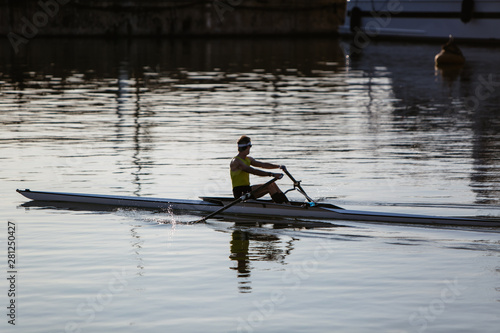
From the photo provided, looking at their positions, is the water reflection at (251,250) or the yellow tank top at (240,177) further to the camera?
the yellow tank top at (240,177)

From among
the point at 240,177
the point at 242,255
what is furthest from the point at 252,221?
the point at 242,255

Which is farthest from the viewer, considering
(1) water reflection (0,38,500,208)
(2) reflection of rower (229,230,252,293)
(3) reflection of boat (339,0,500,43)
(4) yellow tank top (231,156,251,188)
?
(3) reflection of boat (339,0,500,43)

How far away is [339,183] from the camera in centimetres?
1524

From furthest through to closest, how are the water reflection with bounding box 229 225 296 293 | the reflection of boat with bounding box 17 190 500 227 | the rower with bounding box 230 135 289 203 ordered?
the rower with bounding box 230 135 289 203
the reflection of boat with bounding box 17 190 500 227
the water reflection with bounding box 229 225 296 293

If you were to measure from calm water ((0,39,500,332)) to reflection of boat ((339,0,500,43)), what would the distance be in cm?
1846

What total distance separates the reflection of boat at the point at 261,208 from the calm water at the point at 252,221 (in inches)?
7.6

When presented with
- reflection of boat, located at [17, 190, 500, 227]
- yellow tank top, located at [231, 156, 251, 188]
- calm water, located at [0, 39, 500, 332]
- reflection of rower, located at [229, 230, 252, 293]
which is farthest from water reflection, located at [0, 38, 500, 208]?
reflection of rower, located at [229, 230, 252, 293]

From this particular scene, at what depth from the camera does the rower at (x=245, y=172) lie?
519 inches

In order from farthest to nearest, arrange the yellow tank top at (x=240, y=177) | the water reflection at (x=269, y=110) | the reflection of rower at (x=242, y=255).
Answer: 1. the water reflection at (x=269, y=110)
2. the yellow tank top at (x=240, y=177)
3. the reflection of rower at (x=242, y=255)

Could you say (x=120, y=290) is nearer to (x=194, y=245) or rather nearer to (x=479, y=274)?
(x=194, y=245)

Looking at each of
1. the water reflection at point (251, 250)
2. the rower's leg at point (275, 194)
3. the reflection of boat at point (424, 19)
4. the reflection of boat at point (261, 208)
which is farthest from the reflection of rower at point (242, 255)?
the reflection of boat at point (424, 19)

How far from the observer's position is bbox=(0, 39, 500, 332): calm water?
895 centimetres

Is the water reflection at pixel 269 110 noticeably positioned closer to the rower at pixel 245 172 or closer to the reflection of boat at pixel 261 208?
the reflection of boat at pixel 261 208

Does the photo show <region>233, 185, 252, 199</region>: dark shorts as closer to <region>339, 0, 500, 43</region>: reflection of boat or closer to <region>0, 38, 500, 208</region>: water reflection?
<region>0, 38, 500, 208</region>: water reflection
